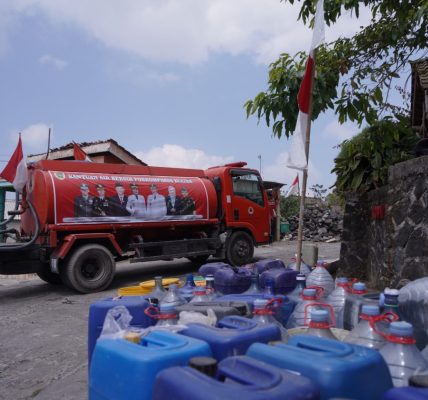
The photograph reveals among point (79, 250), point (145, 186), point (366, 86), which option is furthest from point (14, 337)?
point (366, 86)

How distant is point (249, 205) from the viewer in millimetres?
10766

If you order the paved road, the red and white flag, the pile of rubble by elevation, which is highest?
the red and white flag

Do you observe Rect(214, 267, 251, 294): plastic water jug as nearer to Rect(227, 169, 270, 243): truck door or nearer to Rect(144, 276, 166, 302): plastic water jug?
Rect(144, 276, 166, 302): plastic water jug

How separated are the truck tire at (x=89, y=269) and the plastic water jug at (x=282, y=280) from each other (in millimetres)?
5505

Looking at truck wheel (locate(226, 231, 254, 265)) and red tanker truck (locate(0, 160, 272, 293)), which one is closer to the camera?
red tanker truck (locate(0, 160, 272, 293))

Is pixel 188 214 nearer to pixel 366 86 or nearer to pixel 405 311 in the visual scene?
pixel 366 86

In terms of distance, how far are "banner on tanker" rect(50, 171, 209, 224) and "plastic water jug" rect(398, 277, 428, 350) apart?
21.9ft

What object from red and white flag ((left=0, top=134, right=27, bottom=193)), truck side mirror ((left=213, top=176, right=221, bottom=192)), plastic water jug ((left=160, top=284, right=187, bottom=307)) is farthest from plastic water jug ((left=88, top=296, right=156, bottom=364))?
truck side mirror ((left=213, top=176, right=221, bottom=192))

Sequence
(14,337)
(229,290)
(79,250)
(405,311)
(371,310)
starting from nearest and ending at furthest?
(371,310) < (405,311) < (229,290) < (14,337) < (79,250)

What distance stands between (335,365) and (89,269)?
7495mm

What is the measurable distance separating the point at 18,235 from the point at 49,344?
423 centimetres

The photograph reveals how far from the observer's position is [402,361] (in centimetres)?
147

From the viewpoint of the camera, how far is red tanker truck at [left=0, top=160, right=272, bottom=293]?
779cm

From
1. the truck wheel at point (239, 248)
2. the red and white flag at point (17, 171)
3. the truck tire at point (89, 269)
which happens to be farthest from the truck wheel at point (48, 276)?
the truck wheel at point (239, 248)
